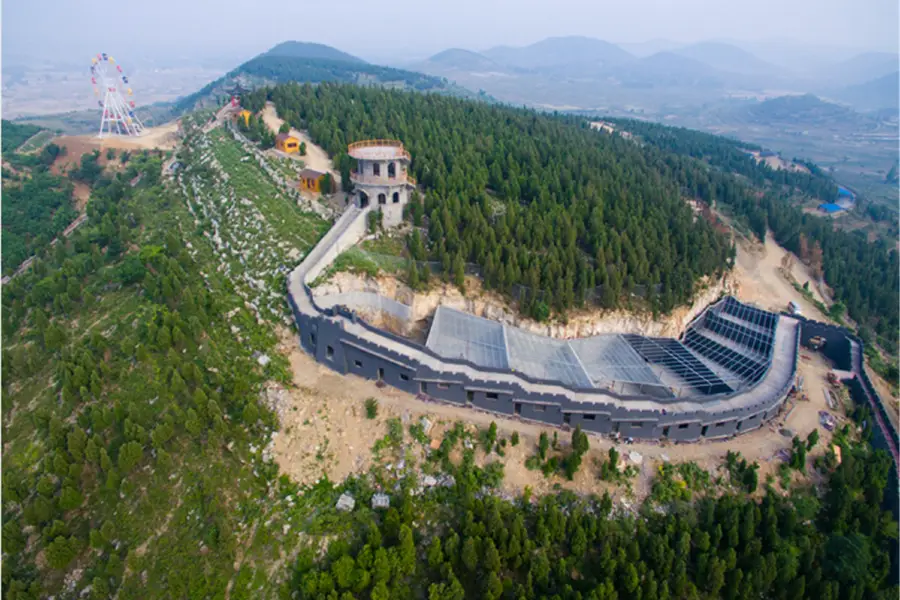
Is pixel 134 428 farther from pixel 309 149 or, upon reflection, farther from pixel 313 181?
pixel 309 149

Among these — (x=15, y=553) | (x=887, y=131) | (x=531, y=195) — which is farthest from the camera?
(x=887, y=131)

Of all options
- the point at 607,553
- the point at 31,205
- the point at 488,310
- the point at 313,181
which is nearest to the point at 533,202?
the point at 488,310

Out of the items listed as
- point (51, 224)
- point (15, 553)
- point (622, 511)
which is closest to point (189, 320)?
point (15, 553)

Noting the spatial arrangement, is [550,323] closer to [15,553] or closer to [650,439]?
[650,439]

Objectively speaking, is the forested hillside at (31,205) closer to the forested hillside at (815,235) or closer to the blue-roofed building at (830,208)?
the forested hillside at (815,235)

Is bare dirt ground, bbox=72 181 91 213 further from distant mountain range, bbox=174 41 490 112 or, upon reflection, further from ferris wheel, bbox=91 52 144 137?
distant mountain range, bbox=174 41 490 112

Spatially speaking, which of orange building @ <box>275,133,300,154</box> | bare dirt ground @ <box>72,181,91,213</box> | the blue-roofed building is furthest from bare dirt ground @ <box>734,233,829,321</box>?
bare dirt ground @ <box>72,181,91,213</box>
